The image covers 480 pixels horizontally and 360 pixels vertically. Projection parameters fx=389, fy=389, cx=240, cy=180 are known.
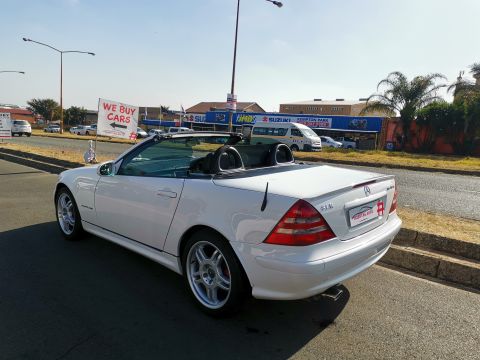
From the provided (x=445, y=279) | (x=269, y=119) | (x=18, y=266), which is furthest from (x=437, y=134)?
(x=18, y=266)

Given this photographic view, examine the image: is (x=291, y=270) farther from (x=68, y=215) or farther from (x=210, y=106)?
(x=210, y=106)

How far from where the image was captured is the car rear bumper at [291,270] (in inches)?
104

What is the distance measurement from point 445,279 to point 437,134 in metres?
33.3

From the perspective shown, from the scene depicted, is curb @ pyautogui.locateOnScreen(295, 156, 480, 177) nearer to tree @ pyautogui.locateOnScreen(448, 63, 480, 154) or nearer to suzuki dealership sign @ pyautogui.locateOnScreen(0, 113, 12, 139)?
suzuki dealership sign @ pyautogui.locateOnScreen(0, 113, 12, 139)

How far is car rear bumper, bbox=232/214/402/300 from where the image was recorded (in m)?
2.65

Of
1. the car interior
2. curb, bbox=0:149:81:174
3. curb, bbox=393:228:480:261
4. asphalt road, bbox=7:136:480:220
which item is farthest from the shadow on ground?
curb, bbox=0:149:81:174

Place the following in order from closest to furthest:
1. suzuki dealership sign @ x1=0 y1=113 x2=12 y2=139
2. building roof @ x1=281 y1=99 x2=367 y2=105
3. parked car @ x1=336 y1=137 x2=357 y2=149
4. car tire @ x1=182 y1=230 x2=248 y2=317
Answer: car tire @ x1=182 y1=230 x2=248 y2=317, suzuki dealership sign @ x1=0 y1=113 x2=12 y2=139, parked car @ x1=336 y1=137 x2=357 y2=149, building roof @ x1=281 y1=99 x2=367 y2=105

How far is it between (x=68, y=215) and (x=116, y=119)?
7404 mm

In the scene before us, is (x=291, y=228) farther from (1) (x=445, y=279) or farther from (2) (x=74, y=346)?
(1) (x=445, y=279)

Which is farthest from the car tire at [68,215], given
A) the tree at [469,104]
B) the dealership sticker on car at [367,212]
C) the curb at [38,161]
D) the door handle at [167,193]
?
the tree at [469,104]

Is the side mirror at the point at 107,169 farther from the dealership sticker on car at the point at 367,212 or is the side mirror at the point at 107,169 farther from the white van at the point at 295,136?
the white van at the point at 295,136

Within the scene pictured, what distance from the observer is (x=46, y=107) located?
86.1m

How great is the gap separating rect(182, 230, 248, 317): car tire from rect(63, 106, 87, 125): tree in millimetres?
85827

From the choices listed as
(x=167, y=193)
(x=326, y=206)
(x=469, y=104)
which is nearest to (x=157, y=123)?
(x=469, y=104)
